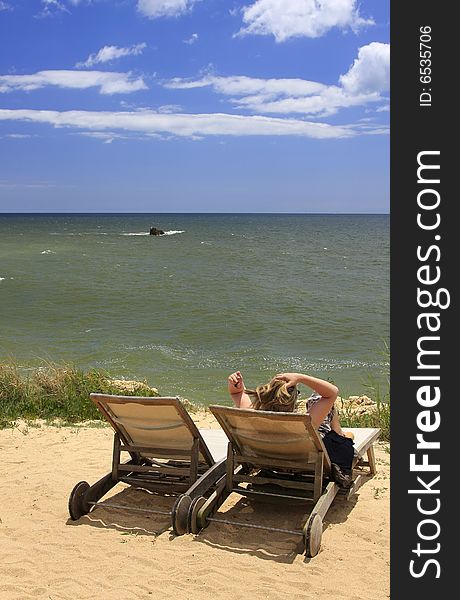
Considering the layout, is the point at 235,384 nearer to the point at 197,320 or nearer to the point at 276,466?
the point at 276,466

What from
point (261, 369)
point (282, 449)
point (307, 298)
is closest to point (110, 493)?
point (282, 449)

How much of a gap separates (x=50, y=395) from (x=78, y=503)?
390 cm

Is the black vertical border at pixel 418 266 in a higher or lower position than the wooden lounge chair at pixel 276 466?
higher

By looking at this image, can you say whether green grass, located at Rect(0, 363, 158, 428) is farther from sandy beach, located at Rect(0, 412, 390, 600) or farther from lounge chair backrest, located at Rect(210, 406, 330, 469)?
lounge chair backrest, located at Rect(210, 406, 330, 469)

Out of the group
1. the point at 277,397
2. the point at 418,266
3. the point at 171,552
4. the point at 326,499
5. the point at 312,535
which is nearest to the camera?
the point at 418,266

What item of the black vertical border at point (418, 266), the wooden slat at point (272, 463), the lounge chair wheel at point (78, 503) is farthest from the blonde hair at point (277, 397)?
the black vertical border at point (418, 266)

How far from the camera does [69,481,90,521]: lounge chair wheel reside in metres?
5.69

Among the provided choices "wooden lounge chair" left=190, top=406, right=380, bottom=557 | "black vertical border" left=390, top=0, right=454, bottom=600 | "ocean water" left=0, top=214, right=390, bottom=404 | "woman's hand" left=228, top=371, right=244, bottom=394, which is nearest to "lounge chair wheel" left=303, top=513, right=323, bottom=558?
"wooden lounge chair" left=190, top=406, right=380, bottom=557

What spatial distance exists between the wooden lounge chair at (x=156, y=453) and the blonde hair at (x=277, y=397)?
541mm

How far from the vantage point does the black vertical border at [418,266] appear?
336 centimetres

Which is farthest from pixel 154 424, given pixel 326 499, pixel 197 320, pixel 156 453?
pixel 197 320

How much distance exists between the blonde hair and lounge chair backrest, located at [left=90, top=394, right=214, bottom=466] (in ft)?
1.78

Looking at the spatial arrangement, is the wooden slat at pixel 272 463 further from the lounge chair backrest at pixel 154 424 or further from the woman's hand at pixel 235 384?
the woman's hand at pixel 235 384

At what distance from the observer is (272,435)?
5402mm
